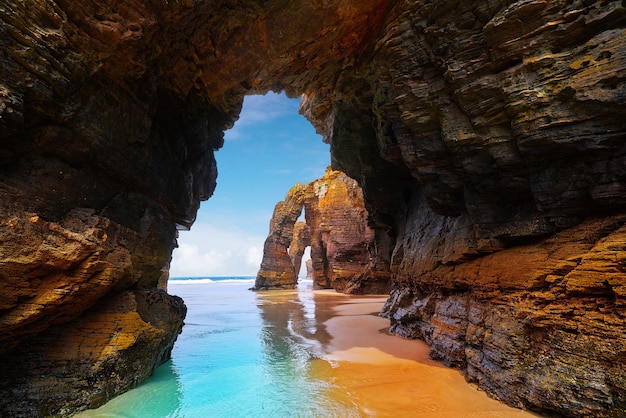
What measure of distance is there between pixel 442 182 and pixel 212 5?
8.54m

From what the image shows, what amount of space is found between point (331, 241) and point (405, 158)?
31089 mm

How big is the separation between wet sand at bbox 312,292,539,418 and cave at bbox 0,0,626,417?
565 millimetres

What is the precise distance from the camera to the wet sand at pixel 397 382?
6.03m

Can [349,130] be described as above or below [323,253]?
above

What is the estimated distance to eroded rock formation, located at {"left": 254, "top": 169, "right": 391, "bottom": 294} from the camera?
32.8 metres

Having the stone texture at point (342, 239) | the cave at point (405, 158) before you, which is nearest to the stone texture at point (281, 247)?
the stone texture at point (342, 239)

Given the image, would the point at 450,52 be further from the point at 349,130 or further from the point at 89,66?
the point at 89,66

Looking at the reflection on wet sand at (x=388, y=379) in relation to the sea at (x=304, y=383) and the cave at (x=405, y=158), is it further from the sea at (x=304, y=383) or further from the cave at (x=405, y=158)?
the cave at (x=405, y=158)

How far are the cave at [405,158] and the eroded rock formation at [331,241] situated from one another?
1572 centimetres

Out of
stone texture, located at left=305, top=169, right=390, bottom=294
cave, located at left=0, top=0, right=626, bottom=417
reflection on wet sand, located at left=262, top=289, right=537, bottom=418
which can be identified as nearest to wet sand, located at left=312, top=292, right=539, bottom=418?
reflection on wet sand, located at left=262, top=289, right=537, bottom=418

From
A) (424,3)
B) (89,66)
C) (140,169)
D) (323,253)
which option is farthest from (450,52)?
(323,253)

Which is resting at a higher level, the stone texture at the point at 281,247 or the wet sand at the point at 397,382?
the stone texture at the point at 281,247

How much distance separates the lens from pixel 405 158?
9.72 meters

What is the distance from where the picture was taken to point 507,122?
22.7 feet
